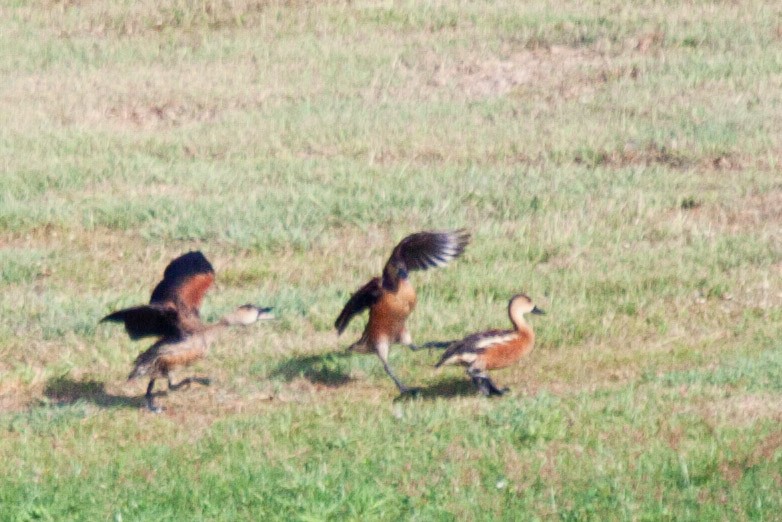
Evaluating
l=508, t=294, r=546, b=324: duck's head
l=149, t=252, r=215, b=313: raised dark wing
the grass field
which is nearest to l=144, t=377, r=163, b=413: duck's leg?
the grass field

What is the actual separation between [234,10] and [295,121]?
17.1 ft

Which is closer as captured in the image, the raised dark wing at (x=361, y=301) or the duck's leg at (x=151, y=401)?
the duck's leg at (x=151, y=401)

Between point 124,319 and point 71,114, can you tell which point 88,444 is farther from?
point 71,114

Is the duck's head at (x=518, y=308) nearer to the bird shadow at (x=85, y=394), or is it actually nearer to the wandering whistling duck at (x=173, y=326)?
the wandering whistling duck at (x=173, y=326)

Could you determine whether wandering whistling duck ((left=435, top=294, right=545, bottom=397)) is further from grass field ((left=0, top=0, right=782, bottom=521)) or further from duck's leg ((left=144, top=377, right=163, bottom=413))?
duck's leg ((left=144, top=377, right=163, bottom=413))

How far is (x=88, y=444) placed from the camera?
8648mm

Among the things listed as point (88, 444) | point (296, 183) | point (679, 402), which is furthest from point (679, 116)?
point (88, 444)

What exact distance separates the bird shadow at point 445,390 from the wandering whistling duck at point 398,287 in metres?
0.28

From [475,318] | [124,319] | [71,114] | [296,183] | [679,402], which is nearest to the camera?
[679,402]

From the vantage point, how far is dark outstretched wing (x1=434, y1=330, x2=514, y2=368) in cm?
954

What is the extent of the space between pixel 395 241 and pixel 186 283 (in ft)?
11.6

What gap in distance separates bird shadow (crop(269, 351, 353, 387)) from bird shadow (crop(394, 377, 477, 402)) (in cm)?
60

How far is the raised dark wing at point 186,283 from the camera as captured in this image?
1005cm

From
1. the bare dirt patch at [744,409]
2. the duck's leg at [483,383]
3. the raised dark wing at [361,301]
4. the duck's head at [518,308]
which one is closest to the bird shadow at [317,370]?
the raised dark wing at [361,301]
